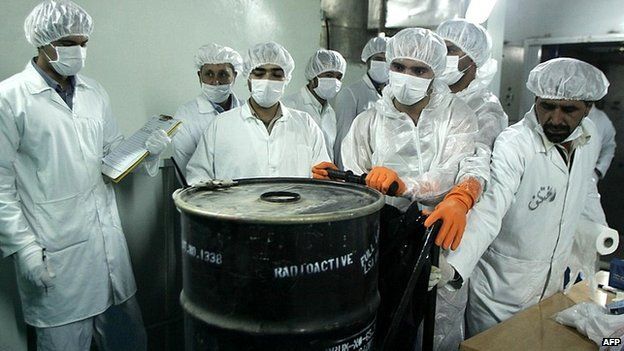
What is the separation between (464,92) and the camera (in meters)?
2.02

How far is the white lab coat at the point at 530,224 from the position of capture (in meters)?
1.46

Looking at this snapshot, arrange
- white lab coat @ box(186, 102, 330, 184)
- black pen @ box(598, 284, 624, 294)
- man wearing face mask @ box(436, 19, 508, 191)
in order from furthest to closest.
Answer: man wearing face mask @ box(436, 19, 508, 191) → white lab coat @ box(186, 102, 330, 184) → black pen @ box(598, 284, 624, 294)

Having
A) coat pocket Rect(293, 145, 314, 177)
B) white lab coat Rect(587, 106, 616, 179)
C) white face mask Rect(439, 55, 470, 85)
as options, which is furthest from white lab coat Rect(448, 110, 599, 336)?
white lab coat Rect(587, 106, 616, 179)

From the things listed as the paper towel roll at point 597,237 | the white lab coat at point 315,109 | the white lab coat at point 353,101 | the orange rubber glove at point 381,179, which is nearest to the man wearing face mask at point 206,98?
the white lab coat at point 315,109

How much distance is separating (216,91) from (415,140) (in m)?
1.26

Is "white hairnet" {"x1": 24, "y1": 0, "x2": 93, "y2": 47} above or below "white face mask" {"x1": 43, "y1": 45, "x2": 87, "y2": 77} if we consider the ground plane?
above

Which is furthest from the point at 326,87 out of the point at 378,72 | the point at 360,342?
the point at 360,342

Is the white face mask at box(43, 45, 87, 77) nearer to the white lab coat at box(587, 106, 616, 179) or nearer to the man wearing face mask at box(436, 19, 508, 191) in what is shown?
the man wearing face mask at box(436, 19, 508, 191)

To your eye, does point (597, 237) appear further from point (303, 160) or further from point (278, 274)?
point (278, 274)

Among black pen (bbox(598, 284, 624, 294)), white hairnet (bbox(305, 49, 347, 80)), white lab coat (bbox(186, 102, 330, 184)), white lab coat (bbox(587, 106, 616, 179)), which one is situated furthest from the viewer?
white lab coat (bbox(587, 106, 616, 179))

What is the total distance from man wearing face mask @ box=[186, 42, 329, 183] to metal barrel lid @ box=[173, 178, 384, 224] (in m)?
0.72

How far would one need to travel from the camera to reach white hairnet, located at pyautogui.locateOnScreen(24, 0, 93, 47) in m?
1.57

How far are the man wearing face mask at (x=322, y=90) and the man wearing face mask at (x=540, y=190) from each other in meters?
1.47

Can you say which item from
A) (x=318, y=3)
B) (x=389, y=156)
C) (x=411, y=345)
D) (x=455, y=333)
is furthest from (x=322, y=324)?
(x=318, y=3)
